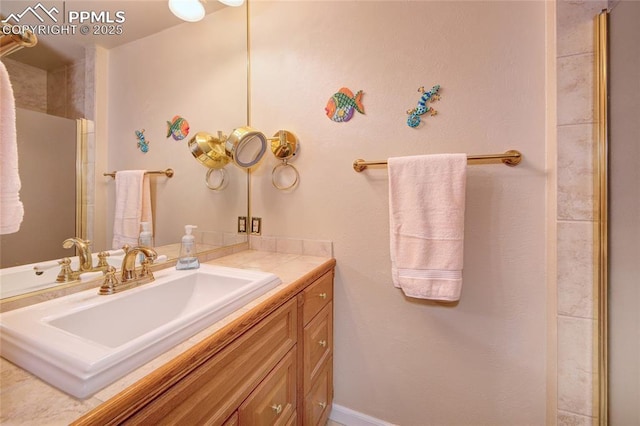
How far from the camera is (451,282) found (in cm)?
101

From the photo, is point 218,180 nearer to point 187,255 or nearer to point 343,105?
point 187,255

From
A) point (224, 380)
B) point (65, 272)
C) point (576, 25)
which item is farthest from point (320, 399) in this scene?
point (576, 25)

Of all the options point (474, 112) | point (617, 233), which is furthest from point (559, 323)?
point (474, 112)

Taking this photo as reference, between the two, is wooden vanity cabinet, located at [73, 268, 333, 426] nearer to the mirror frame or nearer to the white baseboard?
the white baseboard

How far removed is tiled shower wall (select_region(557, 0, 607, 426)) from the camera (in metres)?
0.93

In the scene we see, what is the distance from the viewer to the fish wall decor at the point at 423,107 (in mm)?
1130

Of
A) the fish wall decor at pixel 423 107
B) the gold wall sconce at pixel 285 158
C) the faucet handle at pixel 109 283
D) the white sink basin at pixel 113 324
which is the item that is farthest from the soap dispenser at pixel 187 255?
the fish wall decor at pixel 423 107

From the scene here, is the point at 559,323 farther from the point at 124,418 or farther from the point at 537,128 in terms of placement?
the point at 124,418

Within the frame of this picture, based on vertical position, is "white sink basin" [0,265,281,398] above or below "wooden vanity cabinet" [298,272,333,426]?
above

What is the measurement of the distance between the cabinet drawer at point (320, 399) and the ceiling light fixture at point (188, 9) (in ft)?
5.59

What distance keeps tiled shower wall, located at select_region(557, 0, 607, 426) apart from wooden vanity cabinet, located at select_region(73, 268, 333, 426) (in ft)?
2.98

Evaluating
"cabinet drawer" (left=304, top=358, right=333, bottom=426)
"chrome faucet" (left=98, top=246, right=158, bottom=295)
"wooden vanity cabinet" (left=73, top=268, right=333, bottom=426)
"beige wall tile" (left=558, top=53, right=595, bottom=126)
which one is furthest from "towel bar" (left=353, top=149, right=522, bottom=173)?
"chrome faucet" (left=98, top=246, right=158, bottom=295)

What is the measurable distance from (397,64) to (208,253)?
1.23 m

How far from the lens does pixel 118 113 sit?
0.98 m
